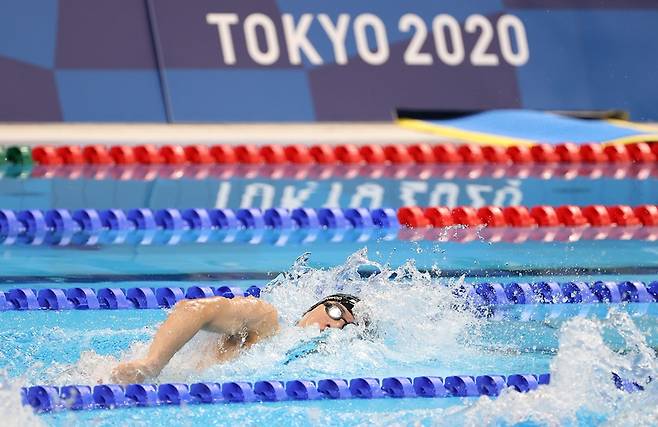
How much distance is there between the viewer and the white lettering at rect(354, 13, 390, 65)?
9055 millimetres

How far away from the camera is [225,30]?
348 inches

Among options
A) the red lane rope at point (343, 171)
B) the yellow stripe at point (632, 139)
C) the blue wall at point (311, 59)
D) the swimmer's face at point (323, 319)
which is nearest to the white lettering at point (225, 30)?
the blue wall at point (311, 59)

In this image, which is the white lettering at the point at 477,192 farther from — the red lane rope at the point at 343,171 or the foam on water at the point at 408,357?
the foam on water at the point at 408,357

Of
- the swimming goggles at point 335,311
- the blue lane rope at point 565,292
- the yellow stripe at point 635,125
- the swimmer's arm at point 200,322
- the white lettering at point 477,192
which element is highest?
the yellow stripe at point 635,125

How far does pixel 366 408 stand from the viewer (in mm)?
4168

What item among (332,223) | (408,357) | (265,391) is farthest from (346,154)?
(265,391)

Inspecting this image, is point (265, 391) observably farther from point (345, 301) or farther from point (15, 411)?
point (15, 411)

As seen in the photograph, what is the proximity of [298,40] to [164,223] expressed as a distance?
2.74m

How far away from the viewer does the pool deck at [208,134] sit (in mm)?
8266

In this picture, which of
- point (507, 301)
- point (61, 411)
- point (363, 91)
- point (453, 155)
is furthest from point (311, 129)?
point (61, 411)

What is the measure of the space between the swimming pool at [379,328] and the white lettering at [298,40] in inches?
89.2

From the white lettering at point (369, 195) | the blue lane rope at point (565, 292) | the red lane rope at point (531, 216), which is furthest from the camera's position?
the white lettering at point (369, 195)

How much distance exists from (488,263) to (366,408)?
204 cm

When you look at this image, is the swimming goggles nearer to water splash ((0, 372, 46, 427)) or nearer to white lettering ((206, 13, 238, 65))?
water splash ((0, 372, 46, 427))
